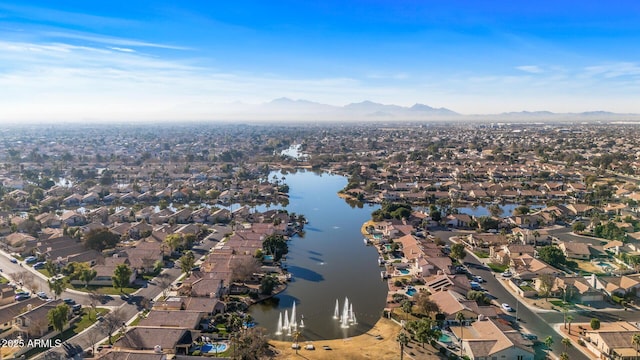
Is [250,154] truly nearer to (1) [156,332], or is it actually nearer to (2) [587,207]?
(2) [587,207]

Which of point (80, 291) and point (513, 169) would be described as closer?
point (80, 291)

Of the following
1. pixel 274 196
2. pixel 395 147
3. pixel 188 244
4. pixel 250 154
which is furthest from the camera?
pixel 395 147

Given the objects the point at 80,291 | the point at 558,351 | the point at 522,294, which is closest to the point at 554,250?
the point at 522,294

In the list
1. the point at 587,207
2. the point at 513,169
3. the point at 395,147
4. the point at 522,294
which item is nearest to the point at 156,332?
the point at 522,294

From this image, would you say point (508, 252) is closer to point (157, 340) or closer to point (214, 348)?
point (214, 348)

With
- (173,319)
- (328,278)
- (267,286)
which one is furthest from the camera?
(328,278)

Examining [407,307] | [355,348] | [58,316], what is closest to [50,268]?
[58,316]

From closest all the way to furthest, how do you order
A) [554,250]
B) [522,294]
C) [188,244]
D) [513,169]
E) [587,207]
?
[522,294], [554,250], [188,244], [587,207], [513,169]
